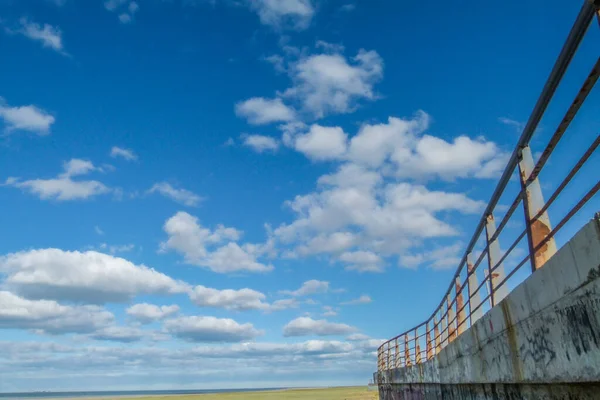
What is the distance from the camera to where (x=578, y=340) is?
3025 millimetres

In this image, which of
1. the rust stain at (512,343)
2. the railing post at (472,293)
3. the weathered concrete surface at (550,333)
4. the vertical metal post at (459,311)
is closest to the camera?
the weathered concrete surface at (550,333)

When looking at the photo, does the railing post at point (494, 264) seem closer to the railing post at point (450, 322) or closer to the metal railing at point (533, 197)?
the metal railing at point (533, 197)

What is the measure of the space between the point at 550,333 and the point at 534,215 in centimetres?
95

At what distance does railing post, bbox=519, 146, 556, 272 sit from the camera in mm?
→ 3797

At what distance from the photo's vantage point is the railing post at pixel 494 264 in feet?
16.9

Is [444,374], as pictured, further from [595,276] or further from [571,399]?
[595,276]

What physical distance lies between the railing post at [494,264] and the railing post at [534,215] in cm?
126

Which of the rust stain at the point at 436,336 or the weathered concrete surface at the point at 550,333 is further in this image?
the rust stain at the point at 436,336

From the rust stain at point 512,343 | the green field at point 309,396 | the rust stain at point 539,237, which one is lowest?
the green field at point 309,396

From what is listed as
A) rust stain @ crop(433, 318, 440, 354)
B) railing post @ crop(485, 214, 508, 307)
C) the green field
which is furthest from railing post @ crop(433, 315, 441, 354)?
the green field

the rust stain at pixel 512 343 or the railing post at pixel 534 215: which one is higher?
the railing post at pixel 534 215

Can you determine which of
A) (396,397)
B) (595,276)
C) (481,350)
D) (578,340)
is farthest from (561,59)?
(396,397)

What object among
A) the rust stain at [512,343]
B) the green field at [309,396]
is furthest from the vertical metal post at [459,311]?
the green field at [309,396]

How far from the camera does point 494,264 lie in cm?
523
